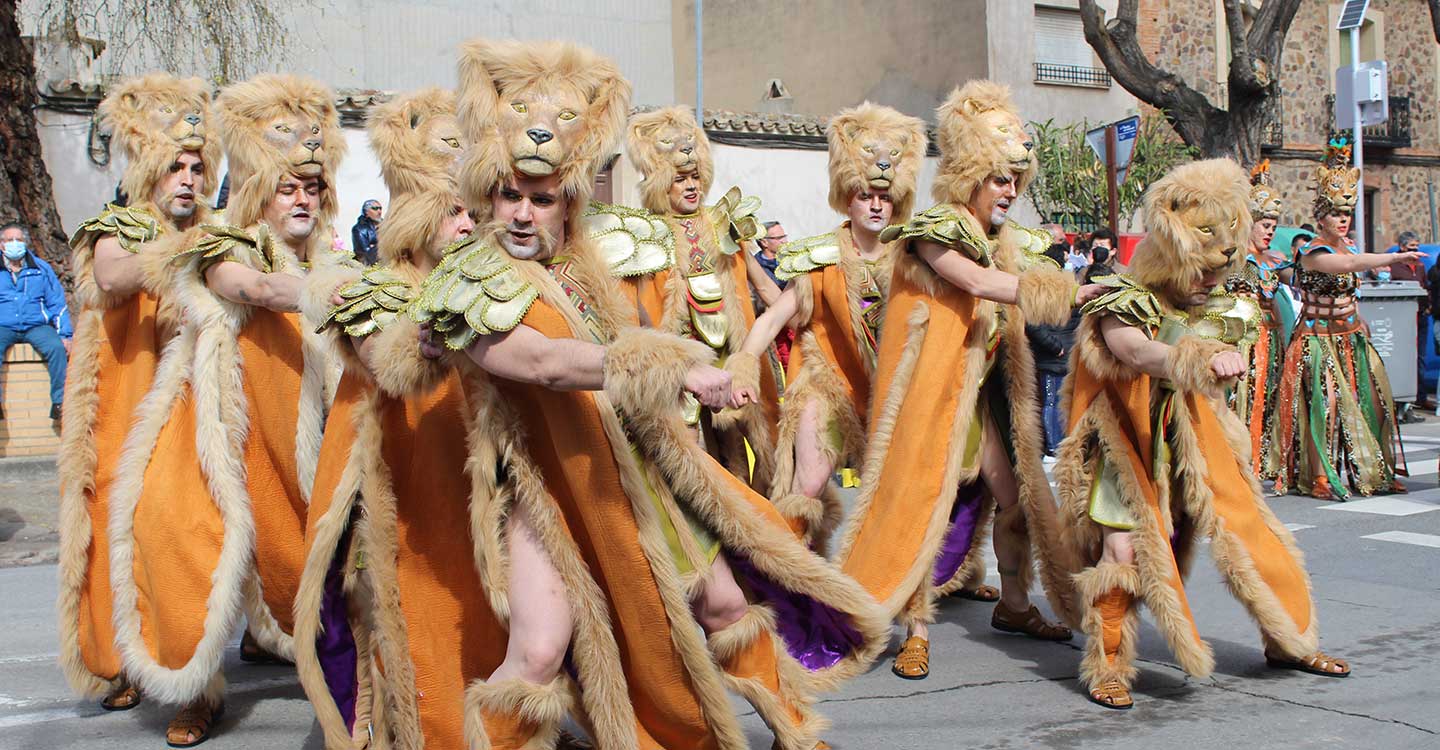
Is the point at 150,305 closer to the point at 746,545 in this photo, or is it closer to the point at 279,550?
the point at 279,550

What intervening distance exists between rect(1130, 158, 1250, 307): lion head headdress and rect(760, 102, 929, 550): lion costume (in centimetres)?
117

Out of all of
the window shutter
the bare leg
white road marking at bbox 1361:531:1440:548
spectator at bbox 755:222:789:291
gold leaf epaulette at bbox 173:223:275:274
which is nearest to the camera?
the bare leg

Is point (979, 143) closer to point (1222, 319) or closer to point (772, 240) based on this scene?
point (1222, 319)

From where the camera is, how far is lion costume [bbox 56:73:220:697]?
14.9 ft

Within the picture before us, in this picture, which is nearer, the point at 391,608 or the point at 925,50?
the point at 391,608

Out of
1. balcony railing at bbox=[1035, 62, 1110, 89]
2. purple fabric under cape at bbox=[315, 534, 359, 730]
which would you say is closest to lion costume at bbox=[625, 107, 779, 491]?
purple fabric under cape at bbox=[315, 534, 359, 730]

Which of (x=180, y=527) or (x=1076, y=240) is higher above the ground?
(x=1076, y=240)

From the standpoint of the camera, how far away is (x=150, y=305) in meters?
4.76

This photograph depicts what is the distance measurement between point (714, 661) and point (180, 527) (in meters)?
1.94

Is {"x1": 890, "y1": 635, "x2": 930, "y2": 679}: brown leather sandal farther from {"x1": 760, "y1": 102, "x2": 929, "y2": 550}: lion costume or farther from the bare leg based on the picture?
the bare leg

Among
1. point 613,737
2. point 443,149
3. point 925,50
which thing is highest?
point 925,50

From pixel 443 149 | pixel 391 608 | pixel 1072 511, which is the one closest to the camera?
pixel 391 608

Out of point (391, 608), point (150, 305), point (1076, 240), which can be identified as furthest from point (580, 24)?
point (391, 608)

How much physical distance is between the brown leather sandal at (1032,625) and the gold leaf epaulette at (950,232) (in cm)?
154
